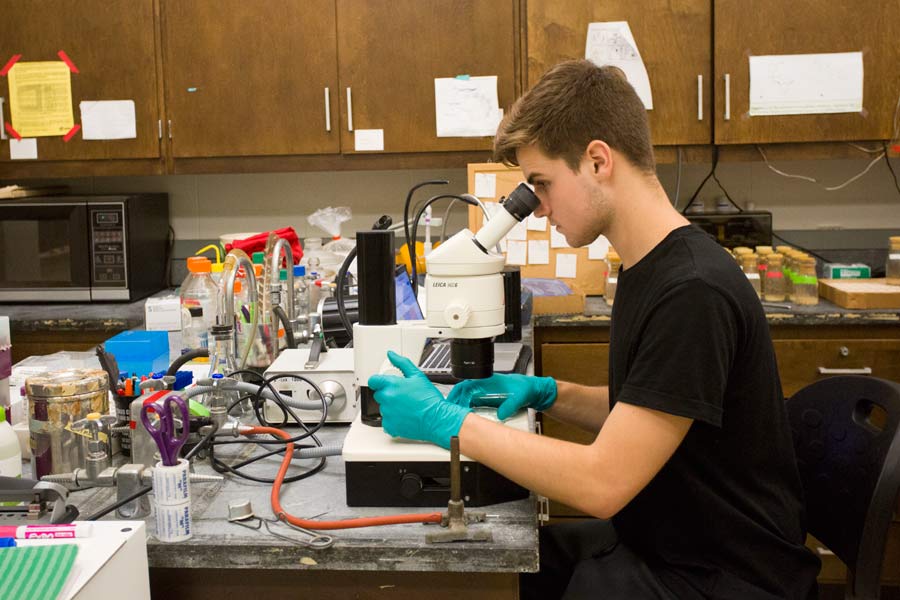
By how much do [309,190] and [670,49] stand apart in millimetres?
1492

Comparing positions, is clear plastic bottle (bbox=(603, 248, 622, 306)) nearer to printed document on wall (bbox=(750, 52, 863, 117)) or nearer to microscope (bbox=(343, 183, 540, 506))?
printed document on wall (bbox=(750, 52, 863, 117))

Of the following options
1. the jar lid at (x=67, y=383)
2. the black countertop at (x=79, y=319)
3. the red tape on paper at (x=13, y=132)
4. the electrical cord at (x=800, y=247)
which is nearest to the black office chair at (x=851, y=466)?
the jar lid at (x=67, y=383)

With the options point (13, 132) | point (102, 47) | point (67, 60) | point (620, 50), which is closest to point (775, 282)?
point (620, 50)

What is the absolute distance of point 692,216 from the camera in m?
3.28

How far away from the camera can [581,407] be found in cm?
Result: 175

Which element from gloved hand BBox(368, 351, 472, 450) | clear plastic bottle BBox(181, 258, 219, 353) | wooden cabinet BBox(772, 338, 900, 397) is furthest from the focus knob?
wooden cabinet BBox(772, 338, 900, 397)

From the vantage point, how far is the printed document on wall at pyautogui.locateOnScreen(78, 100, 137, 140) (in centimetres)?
328

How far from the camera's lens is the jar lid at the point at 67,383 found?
4.64 ft

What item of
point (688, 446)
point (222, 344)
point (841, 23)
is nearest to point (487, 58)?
point (841, 23)

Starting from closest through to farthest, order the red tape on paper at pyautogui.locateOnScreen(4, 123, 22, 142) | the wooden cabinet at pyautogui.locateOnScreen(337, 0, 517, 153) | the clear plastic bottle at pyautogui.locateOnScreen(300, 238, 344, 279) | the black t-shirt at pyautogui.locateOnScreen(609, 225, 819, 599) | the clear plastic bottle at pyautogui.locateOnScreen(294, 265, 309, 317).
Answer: the black t-shirt at pyautogui.locateOnScreen(609, 225, 819, 599), the clear plastic bottle at pyautogui.locateOnScreen(294, 265, 309, 317), the clear plastic bottle at pyautogui.locateOnScreen(300, 238, 344, 279), the wooden cabinet at pyautogui.locateOnScreen(337, 0, 517, 153), the red tape on paper at pyautogui.locateOnScreen(4, 123, 22, 142)

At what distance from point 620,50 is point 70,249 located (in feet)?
6.62

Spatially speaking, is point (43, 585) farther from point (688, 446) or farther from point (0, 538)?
point (688, 446)

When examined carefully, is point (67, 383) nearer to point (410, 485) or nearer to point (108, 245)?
point (410, 485)

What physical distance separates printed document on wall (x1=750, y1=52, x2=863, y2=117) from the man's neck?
1789mm
